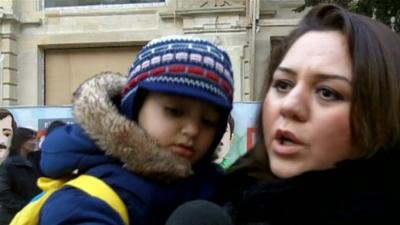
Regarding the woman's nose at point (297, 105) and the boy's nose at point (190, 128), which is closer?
the woman's nose at point (297, 105)

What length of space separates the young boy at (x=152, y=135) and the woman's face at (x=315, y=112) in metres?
0.23

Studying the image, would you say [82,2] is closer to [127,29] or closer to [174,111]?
[127,29]

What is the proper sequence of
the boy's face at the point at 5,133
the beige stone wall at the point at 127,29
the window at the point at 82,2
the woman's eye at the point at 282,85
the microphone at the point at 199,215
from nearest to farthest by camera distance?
the microphone at the point at 199,215 < the woman's eye at the point at 282,85 < the boy's face at the point at 5,133 < the beige stone wall at the point at 127,29 < the window at the point at 82,2

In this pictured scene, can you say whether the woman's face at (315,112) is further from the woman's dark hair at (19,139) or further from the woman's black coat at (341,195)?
the woman's dark hair at (19,139)

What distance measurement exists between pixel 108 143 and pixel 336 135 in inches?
19.8

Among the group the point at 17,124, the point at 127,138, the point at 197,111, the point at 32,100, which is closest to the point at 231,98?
the point at 197,111

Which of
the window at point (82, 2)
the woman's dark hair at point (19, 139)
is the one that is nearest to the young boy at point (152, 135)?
the woman's dark hair at point (19, 139)

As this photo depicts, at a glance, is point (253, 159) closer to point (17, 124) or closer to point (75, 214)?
point (75, 214)

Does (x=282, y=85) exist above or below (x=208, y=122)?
above

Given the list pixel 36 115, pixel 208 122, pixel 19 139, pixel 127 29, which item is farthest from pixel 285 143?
pixel 127 29

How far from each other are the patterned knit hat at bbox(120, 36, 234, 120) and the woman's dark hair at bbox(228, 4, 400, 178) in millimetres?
314

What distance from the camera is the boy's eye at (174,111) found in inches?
61.0

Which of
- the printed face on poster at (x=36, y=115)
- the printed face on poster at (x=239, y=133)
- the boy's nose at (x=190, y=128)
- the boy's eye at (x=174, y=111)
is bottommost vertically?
the printed face on poster at (x=36, y=115)

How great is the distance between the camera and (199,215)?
3.46ft
